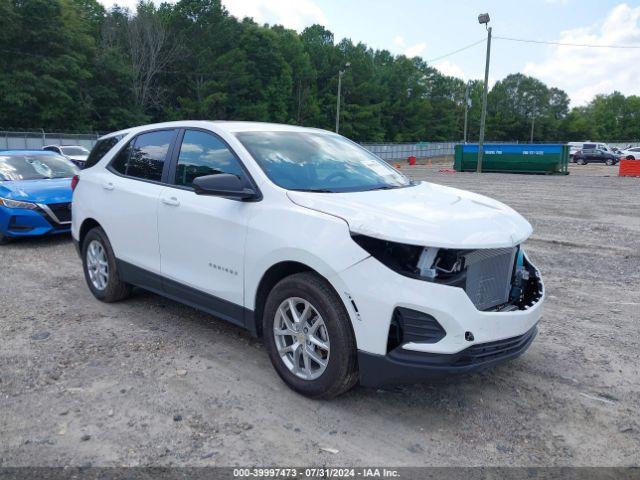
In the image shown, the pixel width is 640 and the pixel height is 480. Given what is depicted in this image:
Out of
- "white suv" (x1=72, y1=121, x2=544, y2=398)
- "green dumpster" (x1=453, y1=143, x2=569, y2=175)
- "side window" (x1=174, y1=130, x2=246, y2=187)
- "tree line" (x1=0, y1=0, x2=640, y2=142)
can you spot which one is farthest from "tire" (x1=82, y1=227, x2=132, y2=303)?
"tree line" (x1=0, y1=0, x2=640, y2=142)

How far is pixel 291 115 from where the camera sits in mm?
74312

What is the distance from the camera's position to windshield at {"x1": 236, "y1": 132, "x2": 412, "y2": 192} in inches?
157

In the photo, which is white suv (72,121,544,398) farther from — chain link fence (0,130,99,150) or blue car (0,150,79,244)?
chain link fence (0,130,99,150)

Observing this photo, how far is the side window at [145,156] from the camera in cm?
486

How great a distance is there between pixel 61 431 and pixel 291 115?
7340 centimetres

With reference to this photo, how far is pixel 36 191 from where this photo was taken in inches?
330

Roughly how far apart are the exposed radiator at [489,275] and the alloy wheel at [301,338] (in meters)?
0.94

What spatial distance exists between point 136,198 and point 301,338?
7.49 feet

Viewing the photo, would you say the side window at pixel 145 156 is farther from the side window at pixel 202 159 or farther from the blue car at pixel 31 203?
the blue car at pixel 31 203

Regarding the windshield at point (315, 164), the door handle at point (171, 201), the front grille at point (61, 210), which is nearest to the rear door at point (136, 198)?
the door handle at point (171, 201)

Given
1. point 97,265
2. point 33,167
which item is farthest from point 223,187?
point 33,167

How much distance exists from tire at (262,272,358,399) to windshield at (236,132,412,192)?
78 cm

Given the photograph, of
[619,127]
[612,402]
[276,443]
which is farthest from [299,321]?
[619,127]

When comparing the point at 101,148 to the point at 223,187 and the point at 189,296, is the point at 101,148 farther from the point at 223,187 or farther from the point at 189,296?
the point at 223,187
